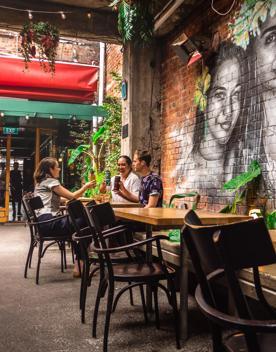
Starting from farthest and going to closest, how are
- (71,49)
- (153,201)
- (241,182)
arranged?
(71,49), (153,201), (241,182)

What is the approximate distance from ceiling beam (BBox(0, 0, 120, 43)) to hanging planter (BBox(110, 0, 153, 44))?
3.82ft

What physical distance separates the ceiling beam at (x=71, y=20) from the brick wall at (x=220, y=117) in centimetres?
102

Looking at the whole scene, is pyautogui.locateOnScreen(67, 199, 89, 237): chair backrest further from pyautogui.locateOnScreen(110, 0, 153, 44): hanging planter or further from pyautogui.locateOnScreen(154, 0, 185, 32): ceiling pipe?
pyautogui.locateOnScreen(154, 0, 185, 32): ceiling pipe

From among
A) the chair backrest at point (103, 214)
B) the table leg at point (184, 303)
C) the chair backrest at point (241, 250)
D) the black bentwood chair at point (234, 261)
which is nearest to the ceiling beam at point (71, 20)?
the chair backrest at point (103, 214)

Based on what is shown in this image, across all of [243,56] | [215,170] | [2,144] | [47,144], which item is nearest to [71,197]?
[215,170]

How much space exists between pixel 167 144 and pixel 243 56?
200cm

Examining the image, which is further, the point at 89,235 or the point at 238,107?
the point at 238,107

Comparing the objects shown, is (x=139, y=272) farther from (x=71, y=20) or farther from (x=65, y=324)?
(x=71, y=20)

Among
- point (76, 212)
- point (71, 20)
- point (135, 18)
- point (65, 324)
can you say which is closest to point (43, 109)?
point (71, 20)

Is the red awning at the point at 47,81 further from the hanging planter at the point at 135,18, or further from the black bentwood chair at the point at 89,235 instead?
the black bentwood chair at the point at 89,235

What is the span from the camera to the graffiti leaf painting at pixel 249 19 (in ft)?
11.4

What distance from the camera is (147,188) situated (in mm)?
3895

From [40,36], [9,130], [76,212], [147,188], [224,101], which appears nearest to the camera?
[76,212]

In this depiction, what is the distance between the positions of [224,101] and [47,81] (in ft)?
15.6
